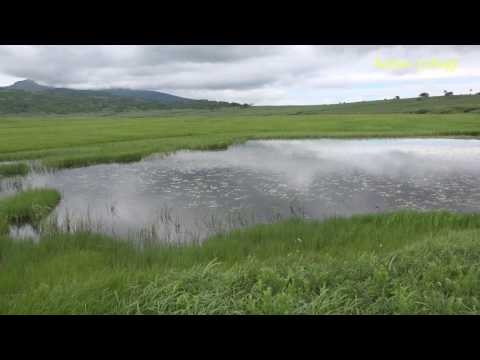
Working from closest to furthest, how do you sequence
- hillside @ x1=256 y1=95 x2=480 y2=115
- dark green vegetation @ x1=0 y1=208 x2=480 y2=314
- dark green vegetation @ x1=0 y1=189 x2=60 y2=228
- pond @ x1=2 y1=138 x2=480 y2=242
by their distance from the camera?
dark green vegetation @ x1=0 y1=208 x2=480 y2=314, dark green vegetation @ x1=0 y1=189 x2=60 y2=228, pond @ x1=2 y1=138 x2=480 y2=242, hillside @ x1=256 y1=95 x2=480 y2=115

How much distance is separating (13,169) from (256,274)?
20746 millimetres

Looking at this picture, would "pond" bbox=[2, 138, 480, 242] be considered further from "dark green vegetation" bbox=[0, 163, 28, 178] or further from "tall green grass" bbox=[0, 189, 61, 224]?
"dark green vegetation" bbox=[0, 163, 28, 178]

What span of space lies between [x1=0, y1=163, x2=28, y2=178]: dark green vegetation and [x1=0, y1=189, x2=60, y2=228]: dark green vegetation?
282 inches

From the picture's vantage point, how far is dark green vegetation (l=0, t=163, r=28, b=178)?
62.4ft

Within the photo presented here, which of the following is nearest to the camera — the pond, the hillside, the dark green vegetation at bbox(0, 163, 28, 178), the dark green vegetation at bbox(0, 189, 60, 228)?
the dark green vegetation at bbox(0, 189, 60, 228)

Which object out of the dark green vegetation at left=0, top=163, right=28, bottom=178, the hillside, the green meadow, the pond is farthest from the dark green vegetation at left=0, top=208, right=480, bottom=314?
the hillside

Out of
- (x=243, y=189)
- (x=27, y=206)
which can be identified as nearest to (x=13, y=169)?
(x=27, y=206)

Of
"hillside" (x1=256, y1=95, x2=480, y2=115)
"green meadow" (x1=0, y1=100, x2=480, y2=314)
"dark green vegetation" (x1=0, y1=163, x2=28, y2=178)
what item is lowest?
"green meadow" (x1=0, y1=100, x2=480, y2=314)

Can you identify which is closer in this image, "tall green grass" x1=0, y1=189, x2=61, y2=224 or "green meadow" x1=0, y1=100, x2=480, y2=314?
"green meadow" x1=0, y1=100, x2=480, y2=314

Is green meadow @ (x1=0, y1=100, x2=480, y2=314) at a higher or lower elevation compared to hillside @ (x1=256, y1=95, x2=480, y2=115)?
lower

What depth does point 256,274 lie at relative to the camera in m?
5.98
